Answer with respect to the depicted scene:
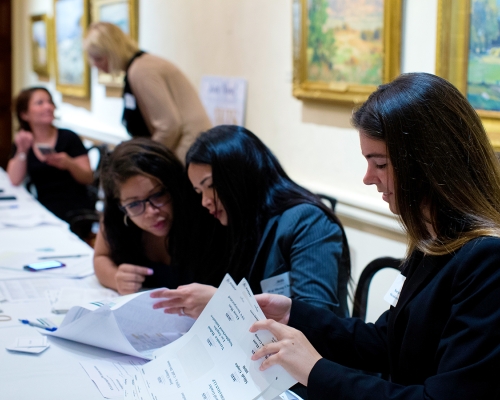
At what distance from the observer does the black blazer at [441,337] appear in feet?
3.57

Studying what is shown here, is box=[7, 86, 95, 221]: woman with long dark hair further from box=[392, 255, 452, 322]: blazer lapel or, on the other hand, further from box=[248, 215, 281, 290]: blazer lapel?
box=[392, 255, 452, 322]: blazer lapel

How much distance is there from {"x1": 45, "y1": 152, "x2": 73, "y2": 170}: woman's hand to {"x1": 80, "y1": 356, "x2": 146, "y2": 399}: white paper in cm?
295

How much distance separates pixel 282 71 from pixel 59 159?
1.60 metres

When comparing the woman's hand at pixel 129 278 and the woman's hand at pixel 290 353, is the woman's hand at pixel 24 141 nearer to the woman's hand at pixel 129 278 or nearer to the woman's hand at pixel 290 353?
the woman's hand at pixel 129 278

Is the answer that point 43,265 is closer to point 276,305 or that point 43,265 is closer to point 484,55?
point 276,305

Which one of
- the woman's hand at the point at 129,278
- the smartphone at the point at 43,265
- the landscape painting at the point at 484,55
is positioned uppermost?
the landscape painting at the point at 484,55

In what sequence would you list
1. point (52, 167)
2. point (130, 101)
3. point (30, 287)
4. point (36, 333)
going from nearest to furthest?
point (36, 333)
point (30, 287)
point (130, 101)
point (52, 167)

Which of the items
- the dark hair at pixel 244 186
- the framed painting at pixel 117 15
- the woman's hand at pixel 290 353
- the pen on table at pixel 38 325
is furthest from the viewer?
the framed painting at pixel 117 15

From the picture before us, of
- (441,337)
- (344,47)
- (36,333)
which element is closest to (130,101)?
(344,47)

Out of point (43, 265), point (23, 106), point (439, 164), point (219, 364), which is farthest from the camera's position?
point (23, 106)

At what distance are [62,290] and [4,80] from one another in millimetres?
7464

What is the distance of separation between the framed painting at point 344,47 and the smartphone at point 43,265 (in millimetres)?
1566

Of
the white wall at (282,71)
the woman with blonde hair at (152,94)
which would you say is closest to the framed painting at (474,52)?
the white wall at (282,71)

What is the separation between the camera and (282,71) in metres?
3.88
